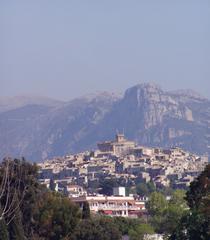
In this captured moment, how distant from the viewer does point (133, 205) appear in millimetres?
125875

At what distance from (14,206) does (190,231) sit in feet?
31.0

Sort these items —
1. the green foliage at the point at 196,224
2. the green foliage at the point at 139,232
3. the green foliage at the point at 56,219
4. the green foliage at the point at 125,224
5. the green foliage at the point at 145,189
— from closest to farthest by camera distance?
the green foliage at the point at 196,224 → the green foliage at the point at 56,219 → the green foliage at the point at 139,232 → the green foliage at the point at 125,224 → the green foliage at the point at 145,189

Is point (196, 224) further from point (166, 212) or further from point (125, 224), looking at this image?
point (166, 212)

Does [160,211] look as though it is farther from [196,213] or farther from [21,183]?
[196,213]

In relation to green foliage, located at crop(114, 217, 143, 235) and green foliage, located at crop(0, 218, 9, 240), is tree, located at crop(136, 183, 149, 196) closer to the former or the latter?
green foliage, located at crop(114, 217, 143, 235)

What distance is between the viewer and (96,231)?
59375 millimetres

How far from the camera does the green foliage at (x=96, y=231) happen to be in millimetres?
57000

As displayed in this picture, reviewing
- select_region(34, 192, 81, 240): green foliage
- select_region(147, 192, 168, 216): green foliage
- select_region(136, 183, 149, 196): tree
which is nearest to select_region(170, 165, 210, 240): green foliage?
select_region(34, 192, 81, 240): green foliage

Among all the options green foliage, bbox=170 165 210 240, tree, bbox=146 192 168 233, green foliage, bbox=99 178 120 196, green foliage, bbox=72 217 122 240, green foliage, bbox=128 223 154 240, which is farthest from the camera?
green foliage, bbox=99 178 120 196

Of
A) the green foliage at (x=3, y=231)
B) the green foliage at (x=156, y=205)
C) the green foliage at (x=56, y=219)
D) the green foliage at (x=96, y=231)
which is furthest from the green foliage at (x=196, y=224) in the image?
the green foliage at (x=156, y=205)

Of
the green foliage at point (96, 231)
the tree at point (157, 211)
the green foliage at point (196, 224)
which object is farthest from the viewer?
the tree at point (157, 211)

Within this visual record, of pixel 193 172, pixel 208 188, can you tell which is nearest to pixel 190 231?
pixel 208 188

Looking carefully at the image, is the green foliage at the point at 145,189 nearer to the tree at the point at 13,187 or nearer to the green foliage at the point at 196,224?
the tree at the point at 13,187

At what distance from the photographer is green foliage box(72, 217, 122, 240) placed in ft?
187
